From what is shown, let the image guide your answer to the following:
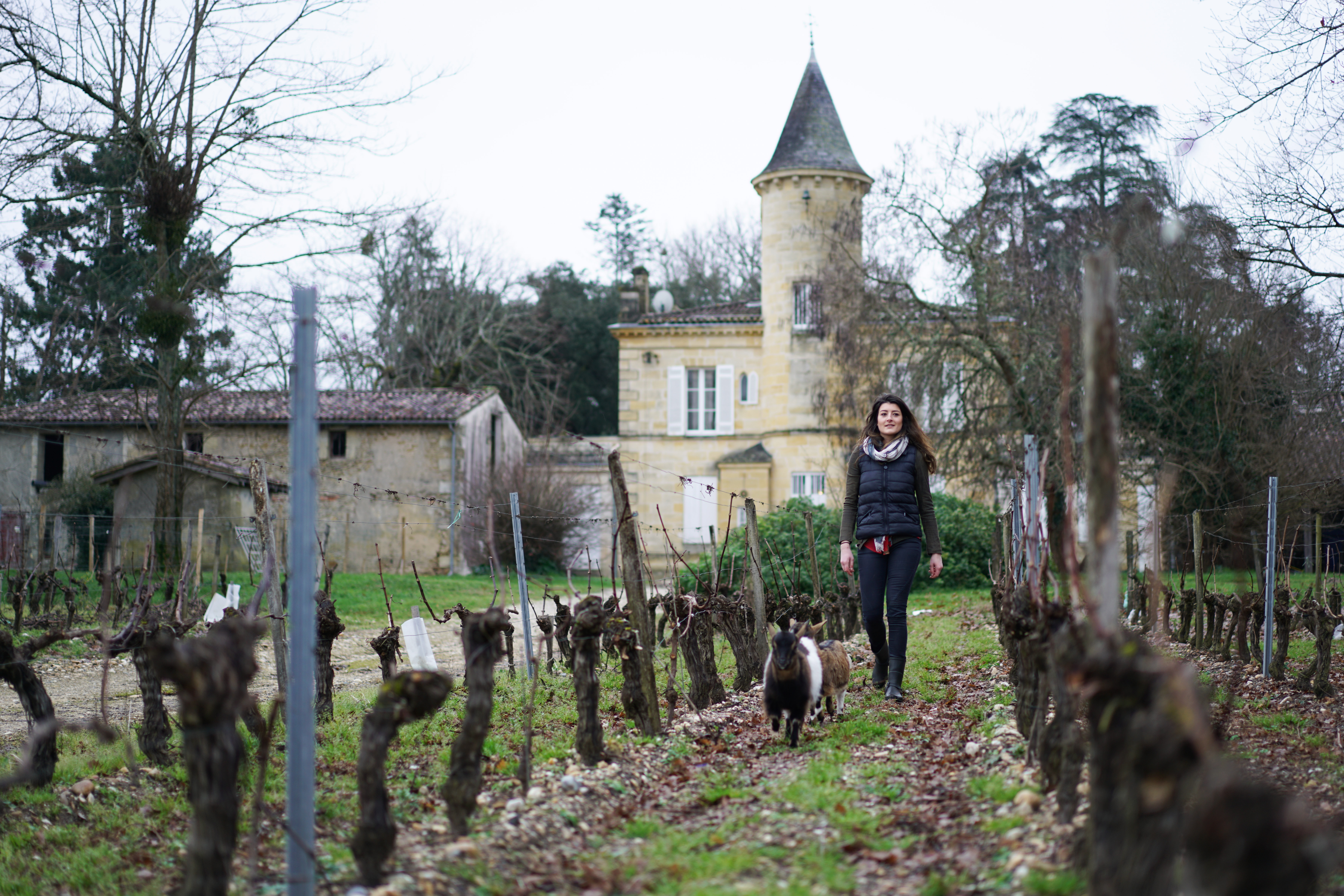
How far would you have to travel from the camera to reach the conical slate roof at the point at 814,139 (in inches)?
1183

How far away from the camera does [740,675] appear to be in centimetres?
862

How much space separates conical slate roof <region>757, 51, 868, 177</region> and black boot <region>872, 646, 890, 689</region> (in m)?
23.6

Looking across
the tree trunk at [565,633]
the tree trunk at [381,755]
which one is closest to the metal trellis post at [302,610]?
the tree trunk at [381,755]

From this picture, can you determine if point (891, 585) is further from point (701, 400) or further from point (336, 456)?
point (336, 456)

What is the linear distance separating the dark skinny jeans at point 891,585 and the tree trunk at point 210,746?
4.50 meters

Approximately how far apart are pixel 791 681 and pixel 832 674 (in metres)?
0.87

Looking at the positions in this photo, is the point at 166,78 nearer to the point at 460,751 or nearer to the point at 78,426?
the point at 78,426

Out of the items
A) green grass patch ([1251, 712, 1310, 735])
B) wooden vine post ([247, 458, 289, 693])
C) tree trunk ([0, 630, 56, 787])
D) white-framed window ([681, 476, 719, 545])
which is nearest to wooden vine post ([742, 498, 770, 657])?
green grass patch ([1251, 712, 1310, 735])

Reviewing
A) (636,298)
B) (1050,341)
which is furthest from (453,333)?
(1050,341)

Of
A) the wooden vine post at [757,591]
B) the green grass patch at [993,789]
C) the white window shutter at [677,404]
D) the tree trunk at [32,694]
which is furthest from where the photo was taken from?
the white window shutter at [677,404]

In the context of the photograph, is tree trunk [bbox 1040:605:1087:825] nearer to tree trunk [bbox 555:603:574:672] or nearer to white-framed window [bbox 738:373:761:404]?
tree trunk [bbox 555:603:574:672]

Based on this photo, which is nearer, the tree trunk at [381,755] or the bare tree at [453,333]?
the tree trunk at [381,755]

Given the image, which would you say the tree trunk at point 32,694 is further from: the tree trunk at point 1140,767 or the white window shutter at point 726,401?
the white window shutter at point 726,401

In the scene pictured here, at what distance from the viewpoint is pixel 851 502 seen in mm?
7512
